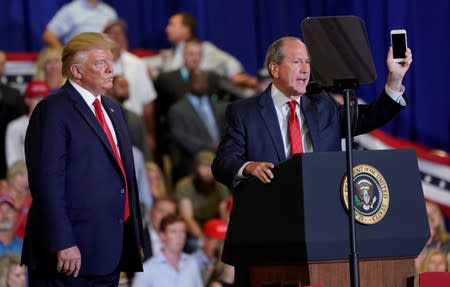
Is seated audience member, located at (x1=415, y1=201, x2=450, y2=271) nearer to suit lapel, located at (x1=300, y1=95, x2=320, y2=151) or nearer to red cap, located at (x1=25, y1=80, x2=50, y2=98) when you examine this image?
red cap, located at (x1=25, y1=80, x2=50, y2=98)

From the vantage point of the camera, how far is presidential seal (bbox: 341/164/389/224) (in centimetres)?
416

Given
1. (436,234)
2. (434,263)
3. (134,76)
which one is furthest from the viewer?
(134,76)

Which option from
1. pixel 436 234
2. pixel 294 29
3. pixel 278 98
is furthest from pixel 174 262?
pixel 294 29

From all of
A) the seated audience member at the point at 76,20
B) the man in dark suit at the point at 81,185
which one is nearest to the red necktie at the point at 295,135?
the man in dark suit at the point at 81,185

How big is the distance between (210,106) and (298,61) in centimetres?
464

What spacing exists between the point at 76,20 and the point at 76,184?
527cm

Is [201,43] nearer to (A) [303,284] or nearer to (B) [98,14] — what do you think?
(B) [98,14]

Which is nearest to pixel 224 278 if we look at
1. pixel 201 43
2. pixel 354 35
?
pixel 201 43

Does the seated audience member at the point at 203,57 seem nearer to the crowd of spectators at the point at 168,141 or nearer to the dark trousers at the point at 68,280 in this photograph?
the crowd of spectators at the point at 168,141

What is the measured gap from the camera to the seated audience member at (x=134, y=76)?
9242 mm

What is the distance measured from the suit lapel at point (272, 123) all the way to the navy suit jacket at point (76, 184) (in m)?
0.59

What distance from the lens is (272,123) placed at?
15.3ft

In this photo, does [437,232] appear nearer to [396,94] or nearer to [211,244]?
[211,244]

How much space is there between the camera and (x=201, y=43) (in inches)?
375
